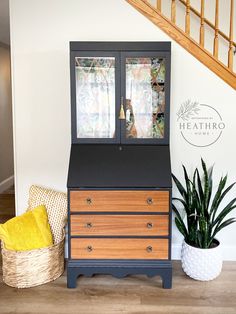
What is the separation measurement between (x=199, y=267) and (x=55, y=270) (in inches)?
43.5

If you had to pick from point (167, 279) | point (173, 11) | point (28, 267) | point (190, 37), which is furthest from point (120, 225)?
point (173, 11)

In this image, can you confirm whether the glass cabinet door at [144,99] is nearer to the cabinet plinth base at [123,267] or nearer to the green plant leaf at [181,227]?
the green plant leaf at [181,227]

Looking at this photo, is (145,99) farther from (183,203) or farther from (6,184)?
(6,184)

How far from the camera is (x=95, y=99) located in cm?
266

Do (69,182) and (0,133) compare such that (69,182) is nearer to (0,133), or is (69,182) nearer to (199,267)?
(199,267)

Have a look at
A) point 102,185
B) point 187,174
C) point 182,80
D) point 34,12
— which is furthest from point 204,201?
point 34,12

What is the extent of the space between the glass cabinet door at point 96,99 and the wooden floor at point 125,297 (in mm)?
1094

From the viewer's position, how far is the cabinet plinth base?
2.51 m

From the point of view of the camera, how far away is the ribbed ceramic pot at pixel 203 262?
2613 mm

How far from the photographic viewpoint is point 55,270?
8.80ft

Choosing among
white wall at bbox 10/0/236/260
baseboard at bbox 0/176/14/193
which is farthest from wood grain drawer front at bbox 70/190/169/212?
baseboard at bbox 0/176/14/193

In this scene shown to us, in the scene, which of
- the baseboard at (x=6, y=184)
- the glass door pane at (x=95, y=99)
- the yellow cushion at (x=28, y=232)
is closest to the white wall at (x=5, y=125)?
the baseboard at (x=6, y=184)

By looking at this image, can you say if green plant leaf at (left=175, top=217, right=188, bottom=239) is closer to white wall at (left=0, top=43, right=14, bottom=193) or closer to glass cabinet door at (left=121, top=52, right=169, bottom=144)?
glass cabinet door at (left=121, top=52, right=169, bottom=144)

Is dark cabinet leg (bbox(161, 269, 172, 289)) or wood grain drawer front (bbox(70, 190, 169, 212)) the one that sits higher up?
wood grain drawer front (bbox(70, 190, 169, 212))
